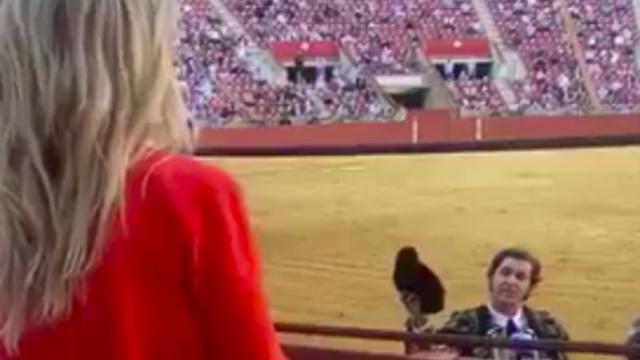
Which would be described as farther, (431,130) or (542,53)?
(542,53)

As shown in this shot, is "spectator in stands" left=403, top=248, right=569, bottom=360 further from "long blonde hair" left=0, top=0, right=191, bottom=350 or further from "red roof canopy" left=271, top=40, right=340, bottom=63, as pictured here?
"red roof canopy" left=271, top=40, right=340, bottom=63

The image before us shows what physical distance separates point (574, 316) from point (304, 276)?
1.26 metres

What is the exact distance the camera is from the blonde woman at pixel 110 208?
Answer: 762 mm

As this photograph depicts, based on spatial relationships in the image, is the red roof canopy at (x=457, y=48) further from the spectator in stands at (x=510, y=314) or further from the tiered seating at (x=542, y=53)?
the spectator in stands at (x=510, y=314)

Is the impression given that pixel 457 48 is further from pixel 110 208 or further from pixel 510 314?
pixel 110 208

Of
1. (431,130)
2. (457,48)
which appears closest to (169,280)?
(431,130)

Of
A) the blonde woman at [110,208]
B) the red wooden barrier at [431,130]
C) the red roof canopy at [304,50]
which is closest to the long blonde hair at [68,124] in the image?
the blonde woman at [110,208]

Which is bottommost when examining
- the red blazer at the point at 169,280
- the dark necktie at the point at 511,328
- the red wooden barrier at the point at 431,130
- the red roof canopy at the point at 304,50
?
the red wooden barrier at the point at 431,130

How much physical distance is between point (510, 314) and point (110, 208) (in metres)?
2.34

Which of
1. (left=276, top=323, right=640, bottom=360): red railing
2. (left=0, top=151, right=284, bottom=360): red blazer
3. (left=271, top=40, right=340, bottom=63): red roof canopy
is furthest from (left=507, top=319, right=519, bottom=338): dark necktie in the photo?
(left=271, top=40, right=340, bottom=63): red roof canopy

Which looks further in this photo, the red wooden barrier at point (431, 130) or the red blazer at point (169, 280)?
the red wooden barrier at point (431, 130)

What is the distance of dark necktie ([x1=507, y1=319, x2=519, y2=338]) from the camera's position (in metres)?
2.97

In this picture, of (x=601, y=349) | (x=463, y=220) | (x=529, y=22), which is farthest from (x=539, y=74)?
(x=601, y=349)

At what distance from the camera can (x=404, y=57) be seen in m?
10.1
